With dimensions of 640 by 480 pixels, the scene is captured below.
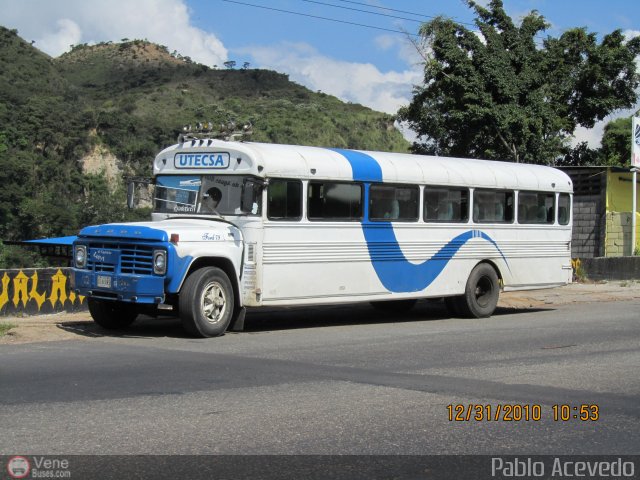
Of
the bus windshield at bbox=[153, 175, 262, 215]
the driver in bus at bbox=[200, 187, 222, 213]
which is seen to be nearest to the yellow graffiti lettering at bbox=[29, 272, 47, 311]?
the bus windshield at bbox=[153, 175, 262, 215]

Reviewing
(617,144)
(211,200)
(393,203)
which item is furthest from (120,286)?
(617,144)

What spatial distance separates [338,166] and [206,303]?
3.25 metres

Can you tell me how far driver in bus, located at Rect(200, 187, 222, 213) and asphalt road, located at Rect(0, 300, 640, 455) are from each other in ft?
6.31

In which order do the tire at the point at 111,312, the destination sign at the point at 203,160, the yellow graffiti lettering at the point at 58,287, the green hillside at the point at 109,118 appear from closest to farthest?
the tire at the point at 111,312
the destination sign at the point at 203,160
the yellow graffiti lettering at the point at 58,287
the green hillside at the point at 109,118

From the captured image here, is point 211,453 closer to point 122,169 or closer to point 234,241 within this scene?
point 234,241

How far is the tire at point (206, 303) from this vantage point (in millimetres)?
12023

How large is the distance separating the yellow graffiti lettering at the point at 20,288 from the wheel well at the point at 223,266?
3.64m

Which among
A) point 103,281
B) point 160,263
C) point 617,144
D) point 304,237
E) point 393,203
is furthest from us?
point 617,144

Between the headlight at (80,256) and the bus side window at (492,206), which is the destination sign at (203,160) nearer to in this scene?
the headlight at (80,256)

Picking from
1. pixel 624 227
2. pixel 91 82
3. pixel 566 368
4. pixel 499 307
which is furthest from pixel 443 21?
pixel 91 82

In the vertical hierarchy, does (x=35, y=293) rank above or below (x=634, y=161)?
below

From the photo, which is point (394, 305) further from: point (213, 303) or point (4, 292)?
point (4, 292)

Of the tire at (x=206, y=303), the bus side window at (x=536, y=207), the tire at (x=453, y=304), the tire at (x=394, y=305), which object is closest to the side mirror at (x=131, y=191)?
the tire at (x=206, y=303)

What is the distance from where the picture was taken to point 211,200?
525 inches
